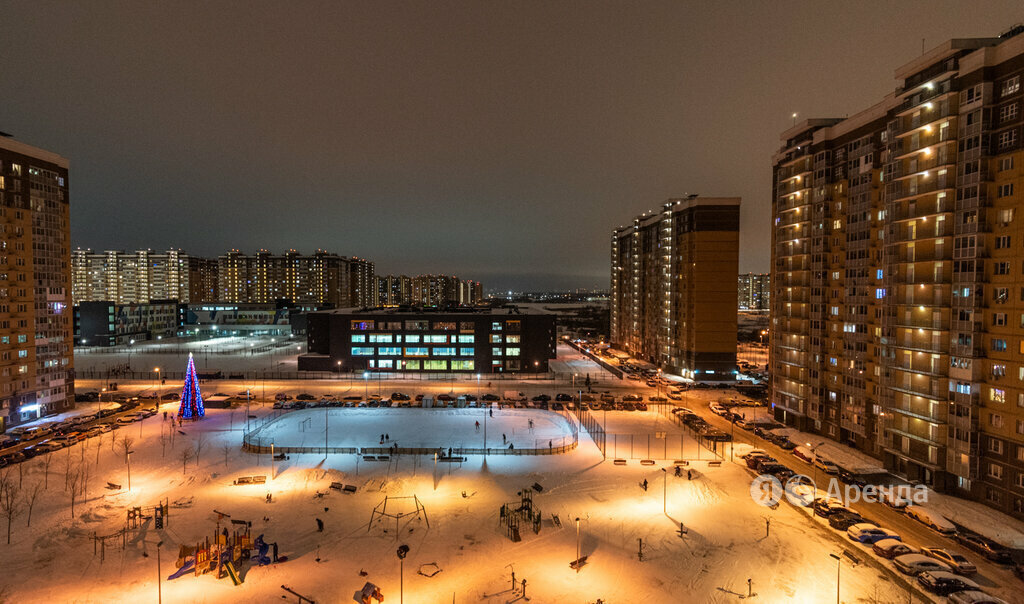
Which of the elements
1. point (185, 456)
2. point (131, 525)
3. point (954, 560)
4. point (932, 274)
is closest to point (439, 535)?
point (131, 525)

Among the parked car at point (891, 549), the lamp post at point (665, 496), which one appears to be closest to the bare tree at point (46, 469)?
the lamp post at point (665, 496)

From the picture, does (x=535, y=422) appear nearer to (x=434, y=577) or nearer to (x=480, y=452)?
(x=480, y=452)

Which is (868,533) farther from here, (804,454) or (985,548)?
(804,454)

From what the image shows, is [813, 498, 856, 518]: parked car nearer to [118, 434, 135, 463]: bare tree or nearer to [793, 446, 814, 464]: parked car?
[793, 446, 814, 464]: parked car

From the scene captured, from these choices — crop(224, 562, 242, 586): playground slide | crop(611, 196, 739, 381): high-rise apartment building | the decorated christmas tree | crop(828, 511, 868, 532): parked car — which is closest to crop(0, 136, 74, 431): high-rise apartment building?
the decorated christmas tree

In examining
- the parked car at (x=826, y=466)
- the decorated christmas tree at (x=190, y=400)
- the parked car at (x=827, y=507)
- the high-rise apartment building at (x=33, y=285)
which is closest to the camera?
the parked car at (x=827, y=507)

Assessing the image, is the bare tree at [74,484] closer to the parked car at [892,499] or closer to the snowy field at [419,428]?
the snowy field at [419,428]
